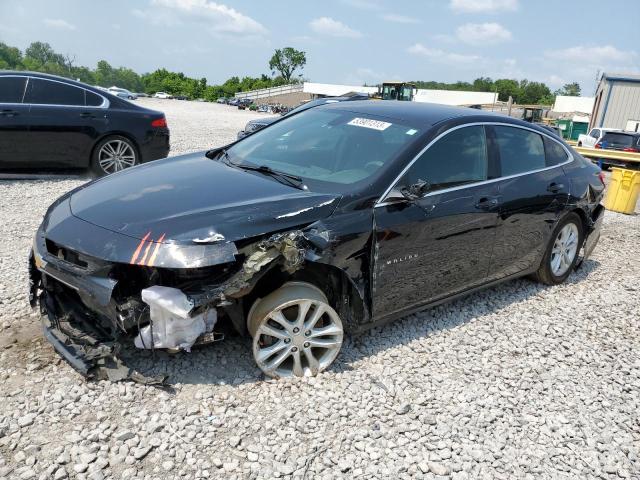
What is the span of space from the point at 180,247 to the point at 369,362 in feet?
5.02

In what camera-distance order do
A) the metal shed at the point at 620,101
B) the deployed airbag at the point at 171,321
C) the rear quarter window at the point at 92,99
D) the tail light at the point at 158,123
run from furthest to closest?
the metal shed at the point at 620,101, the tail light at the point at 158,123, the rear quarter window at the point at 92,99, the deployed airbag at the point at 171,321

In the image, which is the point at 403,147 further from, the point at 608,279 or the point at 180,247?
the point at 608,279

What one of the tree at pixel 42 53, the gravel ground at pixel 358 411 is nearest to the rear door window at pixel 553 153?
the gravel ground at pixel 358 411

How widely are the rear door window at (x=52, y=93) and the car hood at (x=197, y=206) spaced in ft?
16.4

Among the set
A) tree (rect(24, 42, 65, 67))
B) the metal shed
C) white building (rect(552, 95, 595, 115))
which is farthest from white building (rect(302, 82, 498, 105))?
tree (rect(24, 42, 65, 67))

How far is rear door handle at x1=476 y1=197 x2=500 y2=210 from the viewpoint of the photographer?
4.04 m

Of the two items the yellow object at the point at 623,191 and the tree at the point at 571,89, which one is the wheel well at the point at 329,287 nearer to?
the yellow object at the point at 623,191

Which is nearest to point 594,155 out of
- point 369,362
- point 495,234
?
point 495,234

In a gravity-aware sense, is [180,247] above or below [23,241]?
above

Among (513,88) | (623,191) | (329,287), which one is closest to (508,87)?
(513,88)

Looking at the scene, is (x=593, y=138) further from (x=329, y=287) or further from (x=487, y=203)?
(x=329, y=287)

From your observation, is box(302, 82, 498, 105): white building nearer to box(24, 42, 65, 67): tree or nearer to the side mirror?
the side mirror

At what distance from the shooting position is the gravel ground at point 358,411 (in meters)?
2.66

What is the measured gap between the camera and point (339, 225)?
3227mm
